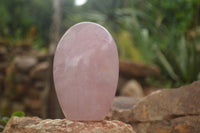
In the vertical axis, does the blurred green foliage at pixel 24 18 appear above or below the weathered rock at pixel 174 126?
above

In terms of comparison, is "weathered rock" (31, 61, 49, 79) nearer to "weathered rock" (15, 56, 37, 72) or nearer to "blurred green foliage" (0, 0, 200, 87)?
"weathered rock" (15, 56, 37, 72)

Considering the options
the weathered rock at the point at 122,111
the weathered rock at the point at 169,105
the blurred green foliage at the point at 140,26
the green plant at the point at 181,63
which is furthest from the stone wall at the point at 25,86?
the weathered rock at the point at 169,105

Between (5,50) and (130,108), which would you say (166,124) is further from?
(5,50)

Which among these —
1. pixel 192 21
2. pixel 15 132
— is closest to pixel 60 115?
pixel 15 132

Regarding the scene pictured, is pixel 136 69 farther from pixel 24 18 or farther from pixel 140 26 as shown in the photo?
pixel 24 18

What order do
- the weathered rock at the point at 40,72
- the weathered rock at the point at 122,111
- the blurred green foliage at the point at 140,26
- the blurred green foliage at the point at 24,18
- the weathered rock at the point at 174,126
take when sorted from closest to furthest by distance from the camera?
1. the weathered rock at the point at 174,126
2. the weathered rock at the point at 122,111
3. the blurred green foliage at the point at 140,26
4. the weathered rock at the point at 40,72
5. the blurred green foliage at the point at 24,18

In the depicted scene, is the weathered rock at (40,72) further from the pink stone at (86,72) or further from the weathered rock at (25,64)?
the pink stone at (86,72)

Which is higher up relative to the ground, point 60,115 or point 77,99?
point 77,99

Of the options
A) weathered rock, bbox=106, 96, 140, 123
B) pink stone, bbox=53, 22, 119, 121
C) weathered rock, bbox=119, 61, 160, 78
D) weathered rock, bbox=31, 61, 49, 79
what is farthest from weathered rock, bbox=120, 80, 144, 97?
pink stone, bbox=53, 22, 119, 121
